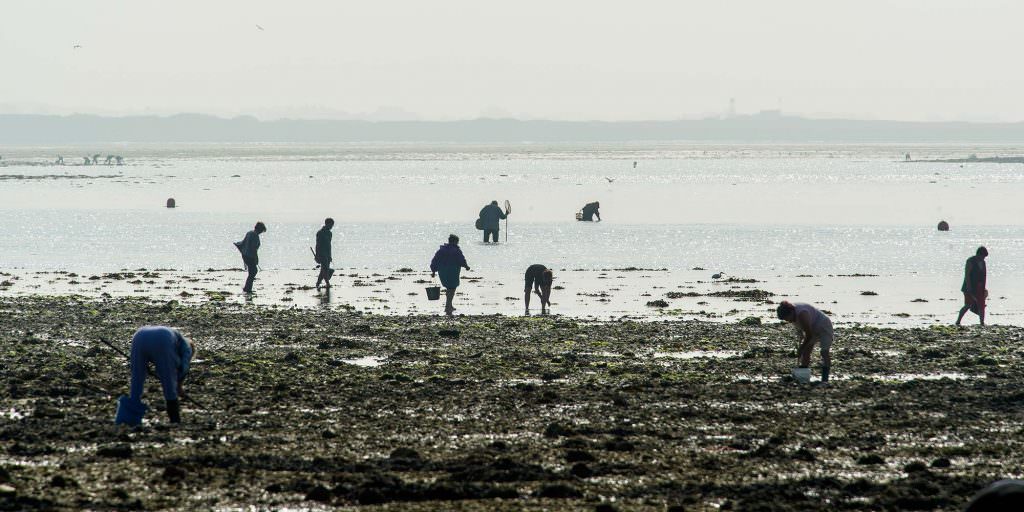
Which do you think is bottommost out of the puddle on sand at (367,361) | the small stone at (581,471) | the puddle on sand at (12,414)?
the puddle on sand at (367,361)

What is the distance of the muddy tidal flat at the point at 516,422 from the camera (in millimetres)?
11055

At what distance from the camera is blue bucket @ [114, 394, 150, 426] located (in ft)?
45.1

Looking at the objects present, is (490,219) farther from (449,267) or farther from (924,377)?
(924,377)

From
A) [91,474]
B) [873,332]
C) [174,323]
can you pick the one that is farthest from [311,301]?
[91,474]

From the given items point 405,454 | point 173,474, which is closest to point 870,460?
point 405,454

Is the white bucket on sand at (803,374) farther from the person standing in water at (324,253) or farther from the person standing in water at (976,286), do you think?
the person standing in water at (324,253)

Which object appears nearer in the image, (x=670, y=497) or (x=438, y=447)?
(x=670, y=497)

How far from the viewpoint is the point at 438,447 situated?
13.1m

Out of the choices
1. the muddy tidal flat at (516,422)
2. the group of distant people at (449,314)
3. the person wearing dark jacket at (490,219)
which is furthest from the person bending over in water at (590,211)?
the muddy tidal flat at (516,422)

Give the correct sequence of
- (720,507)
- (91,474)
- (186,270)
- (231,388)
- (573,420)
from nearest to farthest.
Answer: (720,507)
(91,474)
(573,420)
(231,388)
(186,270)

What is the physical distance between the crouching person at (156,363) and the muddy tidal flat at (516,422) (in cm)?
24

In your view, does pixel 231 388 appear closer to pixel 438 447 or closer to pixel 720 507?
pixel 438 447

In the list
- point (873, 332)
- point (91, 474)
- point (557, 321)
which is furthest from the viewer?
point (557, 321)

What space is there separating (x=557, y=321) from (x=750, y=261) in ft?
56.0
